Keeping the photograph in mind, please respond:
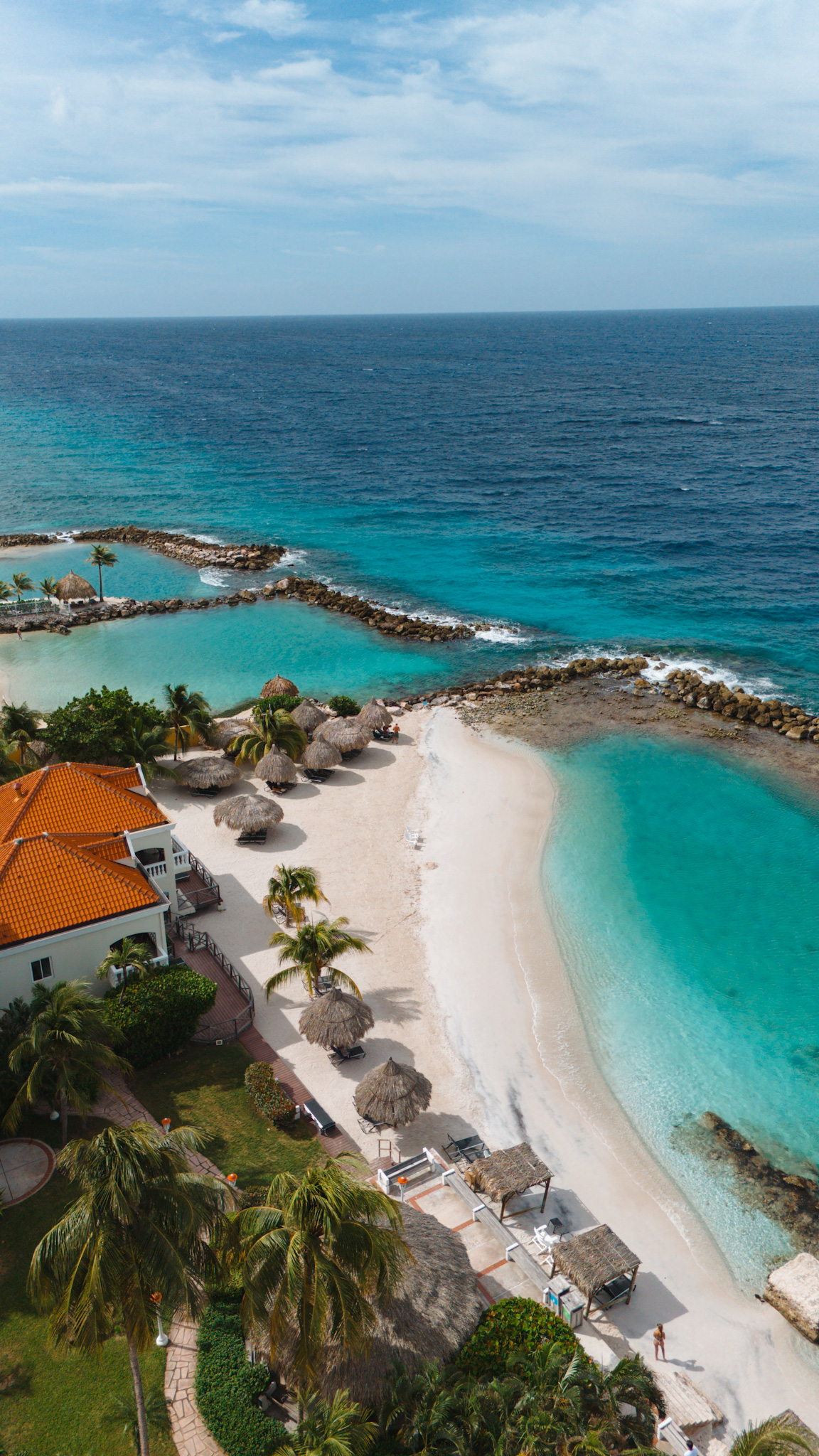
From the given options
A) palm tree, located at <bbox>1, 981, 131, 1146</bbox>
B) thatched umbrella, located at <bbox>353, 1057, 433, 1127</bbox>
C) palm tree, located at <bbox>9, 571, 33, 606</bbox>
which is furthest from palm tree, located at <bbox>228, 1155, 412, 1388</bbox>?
palm tree, located at <bbox>9, 571, 33, 606</bbox>

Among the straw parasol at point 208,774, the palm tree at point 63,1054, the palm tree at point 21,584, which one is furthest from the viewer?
the palm tree at point 21,584

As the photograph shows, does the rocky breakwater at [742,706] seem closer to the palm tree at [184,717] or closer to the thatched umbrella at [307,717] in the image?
the thatched umbrella at [307,717]

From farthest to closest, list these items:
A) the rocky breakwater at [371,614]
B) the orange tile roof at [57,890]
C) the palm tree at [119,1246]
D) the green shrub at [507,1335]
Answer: the rocky breakwater at [371,614], the orange tile roof at [57,890], the green shrub at [507,1335], the palm tree at [119,1246]

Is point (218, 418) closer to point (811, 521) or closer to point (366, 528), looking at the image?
point (366, 528)

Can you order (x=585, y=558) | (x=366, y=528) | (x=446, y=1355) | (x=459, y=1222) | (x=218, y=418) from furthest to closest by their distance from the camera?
(x=218, y=418) < (x=366, y=528) < (x=585, y=558) < (x=459, y=1222) < (x=446, y=1355)

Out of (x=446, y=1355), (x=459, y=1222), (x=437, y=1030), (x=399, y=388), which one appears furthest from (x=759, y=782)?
(x=399, y=388)

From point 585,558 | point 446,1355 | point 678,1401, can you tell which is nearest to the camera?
point 446,1355

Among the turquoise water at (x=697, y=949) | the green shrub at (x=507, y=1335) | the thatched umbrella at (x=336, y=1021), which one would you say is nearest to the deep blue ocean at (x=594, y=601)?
the turquoise water at (x=697, y=949)

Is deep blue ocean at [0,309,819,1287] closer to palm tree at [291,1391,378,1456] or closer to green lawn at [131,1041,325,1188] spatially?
green lawn at [131,1041,325,1188]
